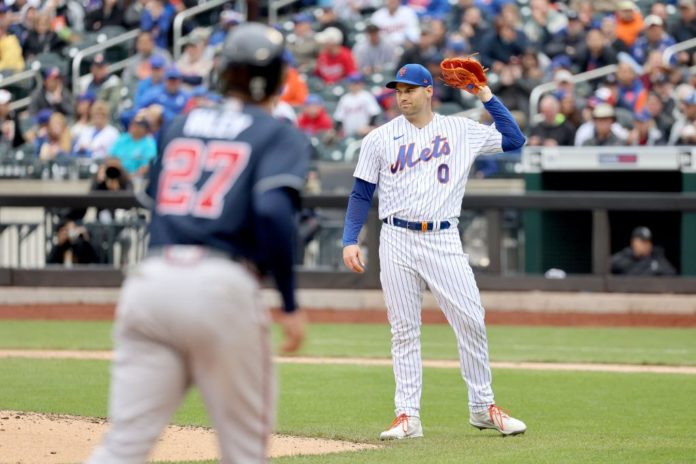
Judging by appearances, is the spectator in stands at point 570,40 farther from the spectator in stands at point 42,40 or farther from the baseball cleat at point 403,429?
the baseball cleat at point 403,429

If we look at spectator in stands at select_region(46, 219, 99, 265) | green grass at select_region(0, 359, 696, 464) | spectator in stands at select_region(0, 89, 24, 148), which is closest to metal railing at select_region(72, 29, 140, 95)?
spectator in stands at select_region(0, 89, 24, 148)

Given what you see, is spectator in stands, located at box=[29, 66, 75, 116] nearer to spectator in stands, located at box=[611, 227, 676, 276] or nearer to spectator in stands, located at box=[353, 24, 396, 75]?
spectator in stands, located at box=[353, 24, 396, 75]

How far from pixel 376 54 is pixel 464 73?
12.0 meters

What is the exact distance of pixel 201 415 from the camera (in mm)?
8766

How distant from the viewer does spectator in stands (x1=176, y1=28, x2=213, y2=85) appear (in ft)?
64.4

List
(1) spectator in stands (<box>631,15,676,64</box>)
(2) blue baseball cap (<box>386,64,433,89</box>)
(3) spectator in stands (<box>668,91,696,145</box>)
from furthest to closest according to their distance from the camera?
(1) spectator in stands (<box>631,15,676,64</box>) → (3) spectator in stands (<box>668,91,696,145</box>) → (2) blue baseball cap (<box>386,64,433,89</box>)

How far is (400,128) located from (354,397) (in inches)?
103

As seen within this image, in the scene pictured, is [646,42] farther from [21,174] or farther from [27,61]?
[27,61]

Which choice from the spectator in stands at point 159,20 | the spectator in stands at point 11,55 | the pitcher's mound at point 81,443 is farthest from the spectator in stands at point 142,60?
the pitcher's mound at point 81,443

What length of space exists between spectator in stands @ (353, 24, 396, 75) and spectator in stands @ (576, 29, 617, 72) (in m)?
2.69

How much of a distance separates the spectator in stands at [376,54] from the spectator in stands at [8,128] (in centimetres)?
498

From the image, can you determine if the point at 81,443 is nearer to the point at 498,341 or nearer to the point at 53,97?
the point at 498,341

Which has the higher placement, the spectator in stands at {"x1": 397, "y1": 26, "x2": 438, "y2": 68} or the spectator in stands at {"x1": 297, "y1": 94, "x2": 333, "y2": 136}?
the spectator in stands at {"x1": 397, "y1": 26, "x2": 438, "y2": 68}

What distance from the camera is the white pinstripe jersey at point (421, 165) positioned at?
25.1 feet
